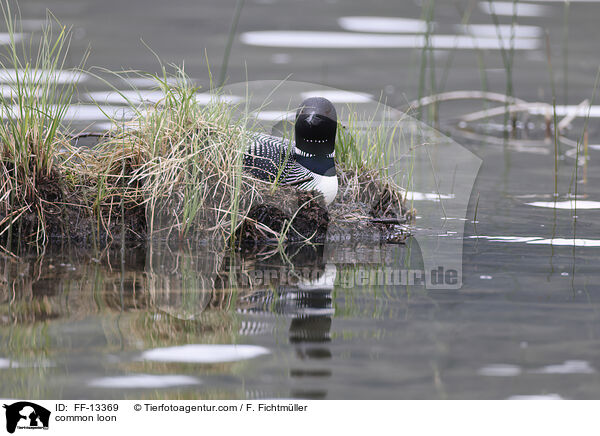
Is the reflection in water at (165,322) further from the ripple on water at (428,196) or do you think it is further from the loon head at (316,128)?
the ripple on water at (428,196)

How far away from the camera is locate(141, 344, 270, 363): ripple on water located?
388 cm

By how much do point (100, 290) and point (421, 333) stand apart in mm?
1685

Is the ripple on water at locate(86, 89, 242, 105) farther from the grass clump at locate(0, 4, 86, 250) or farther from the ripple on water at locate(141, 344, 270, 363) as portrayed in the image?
the ripple on water at locate(141, 344, 270, 363)

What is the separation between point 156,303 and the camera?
4.61 metres

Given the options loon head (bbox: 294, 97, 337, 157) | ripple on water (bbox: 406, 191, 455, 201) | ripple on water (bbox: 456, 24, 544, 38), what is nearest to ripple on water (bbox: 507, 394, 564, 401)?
loon head (bbox: 294, 97, 337, 157)

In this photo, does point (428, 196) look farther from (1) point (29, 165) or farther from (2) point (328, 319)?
(1) point (29, 165)

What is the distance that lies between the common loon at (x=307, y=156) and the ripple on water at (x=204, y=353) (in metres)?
1.97

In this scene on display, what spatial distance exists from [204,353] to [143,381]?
0.37 metres

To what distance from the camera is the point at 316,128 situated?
5.84 m

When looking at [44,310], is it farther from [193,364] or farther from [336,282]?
[336,282]

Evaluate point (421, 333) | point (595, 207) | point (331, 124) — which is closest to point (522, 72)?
point (595, 207)

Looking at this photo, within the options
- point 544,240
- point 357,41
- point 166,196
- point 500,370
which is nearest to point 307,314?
point 500,370

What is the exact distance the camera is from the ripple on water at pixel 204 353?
388cm

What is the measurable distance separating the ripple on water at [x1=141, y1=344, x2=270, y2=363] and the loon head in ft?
6.97
